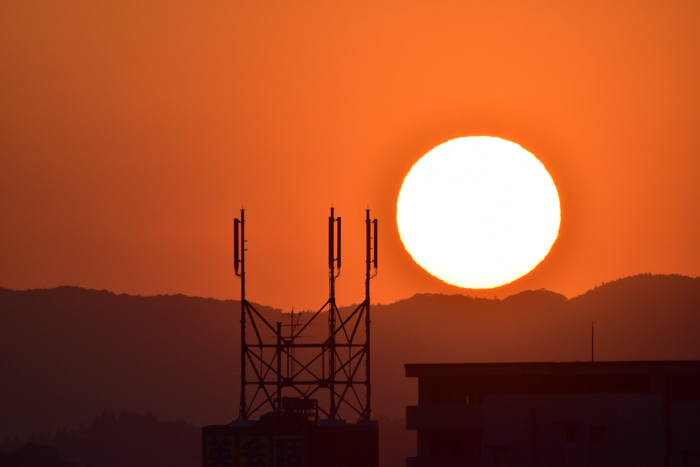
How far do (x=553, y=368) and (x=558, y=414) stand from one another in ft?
38.6

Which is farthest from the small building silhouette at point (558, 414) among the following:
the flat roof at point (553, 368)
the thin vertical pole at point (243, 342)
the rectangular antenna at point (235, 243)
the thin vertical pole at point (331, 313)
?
the rectangular antenna at point (235, 243)

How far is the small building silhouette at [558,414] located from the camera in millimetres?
57781

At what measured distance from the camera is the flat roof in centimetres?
6656

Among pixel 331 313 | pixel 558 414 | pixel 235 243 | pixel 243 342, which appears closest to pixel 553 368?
pixel 558 414

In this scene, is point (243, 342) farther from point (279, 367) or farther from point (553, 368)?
point (553, 368)

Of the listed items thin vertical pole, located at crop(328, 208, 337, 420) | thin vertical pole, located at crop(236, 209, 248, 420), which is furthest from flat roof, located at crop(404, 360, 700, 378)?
thin vertical pole, located at crop(236, 209, 248, 420)

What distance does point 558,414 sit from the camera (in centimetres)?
5912

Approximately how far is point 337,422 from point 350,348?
5.49 meters

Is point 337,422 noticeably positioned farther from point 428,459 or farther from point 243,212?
point 243,212

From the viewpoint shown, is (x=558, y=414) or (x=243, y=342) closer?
(x=558, y=414)

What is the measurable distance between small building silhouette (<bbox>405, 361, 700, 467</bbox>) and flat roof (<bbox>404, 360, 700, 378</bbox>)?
0.06m

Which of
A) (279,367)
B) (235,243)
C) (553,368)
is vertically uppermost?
(235,243)

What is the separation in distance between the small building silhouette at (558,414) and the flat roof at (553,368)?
0.06m

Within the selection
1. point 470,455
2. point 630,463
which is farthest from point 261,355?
point 630,463
